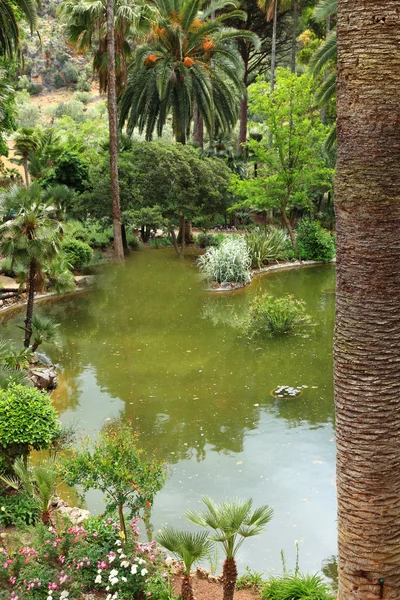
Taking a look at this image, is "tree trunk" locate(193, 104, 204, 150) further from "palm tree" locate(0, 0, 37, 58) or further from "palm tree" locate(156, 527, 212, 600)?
"palm tree" locate(156, 527, 212, 600)

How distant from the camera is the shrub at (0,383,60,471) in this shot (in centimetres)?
735

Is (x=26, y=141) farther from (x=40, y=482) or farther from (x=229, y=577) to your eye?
(x=229, y=577)

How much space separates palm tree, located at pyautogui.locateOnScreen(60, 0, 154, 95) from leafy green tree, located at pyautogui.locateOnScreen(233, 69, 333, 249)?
4.68m

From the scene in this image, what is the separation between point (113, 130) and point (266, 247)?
6605 millimetres

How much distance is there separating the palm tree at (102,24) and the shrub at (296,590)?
20050mm

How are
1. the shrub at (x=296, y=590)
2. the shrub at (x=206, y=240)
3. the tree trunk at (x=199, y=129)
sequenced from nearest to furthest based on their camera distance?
the shrub at (x=296, y=590) < the shrub at (x=206, y=240) < the tree trunk at (x=199, y=129)

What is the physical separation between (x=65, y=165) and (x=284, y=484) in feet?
63.4

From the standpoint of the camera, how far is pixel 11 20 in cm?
1788

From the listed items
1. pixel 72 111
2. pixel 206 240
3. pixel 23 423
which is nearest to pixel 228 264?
pixel 206 240

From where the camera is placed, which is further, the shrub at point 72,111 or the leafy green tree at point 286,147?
the shrub at point 72,111

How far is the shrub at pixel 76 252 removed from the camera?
20.2 m

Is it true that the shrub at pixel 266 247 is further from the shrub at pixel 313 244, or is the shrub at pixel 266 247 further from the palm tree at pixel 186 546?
the palm tree at pixel 186 546

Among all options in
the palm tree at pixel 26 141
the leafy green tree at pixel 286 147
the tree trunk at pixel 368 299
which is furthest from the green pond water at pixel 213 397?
the palm tree at pixel 26 141

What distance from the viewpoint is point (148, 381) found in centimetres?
1209
